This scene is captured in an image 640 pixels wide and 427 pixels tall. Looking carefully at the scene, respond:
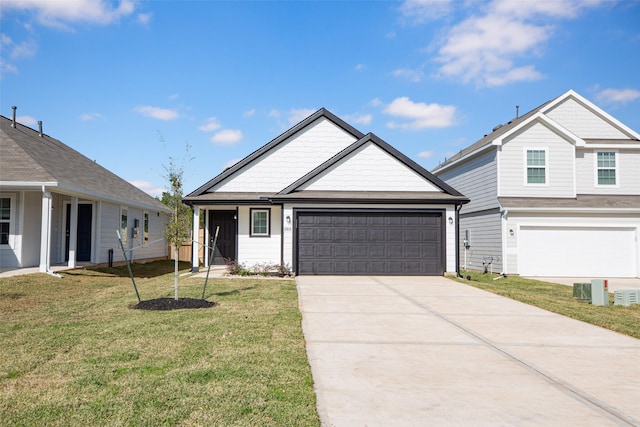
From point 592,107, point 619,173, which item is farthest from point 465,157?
point 619,173

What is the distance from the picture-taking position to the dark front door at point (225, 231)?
1738 centimetres

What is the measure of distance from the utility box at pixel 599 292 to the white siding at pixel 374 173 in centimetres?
656

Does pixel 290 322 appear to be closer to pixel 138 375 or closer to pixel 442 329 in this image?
pixel 442 329

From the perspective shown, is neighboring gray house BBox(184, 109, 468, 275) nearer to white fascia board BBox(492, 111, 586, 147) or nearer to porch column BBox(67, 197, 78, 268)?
porch column BBox(67, 197, 78, 268)

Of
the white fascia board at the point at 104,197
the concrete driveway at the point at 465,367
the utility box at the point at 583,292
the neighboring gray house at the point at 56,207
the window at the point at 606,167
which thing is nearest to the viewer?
the concrete driveway at the point at 465,367

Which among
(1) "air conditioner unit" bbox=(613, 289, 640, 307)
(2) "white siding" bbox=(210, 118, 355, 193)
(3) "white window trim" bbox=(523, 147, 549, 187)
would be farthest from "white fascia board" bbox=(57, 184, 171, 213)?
(3) "white window trim" bbox=(523, 147, 549, 187)

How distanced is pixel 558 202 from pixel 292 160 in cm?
1128

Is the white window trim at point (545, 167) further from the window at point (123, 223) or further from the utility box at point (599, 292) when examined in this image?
the window at point (123, 223)

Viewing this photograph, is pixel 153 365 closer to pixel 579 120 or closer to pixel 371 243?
pixel 371 243

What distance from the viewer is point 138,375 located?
14.5ft

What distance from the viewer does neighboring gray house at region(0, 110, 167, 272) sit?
13.1 m

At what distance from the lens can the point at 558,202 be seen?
17.2 meters

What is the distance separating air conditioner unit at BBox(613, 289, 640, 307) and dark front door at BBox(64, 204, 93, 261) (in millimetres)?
18060

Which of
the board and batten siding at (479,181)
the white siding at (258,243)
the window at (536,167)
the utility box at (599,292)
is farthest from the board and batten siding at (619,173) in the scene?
the white siding at (258,243)
